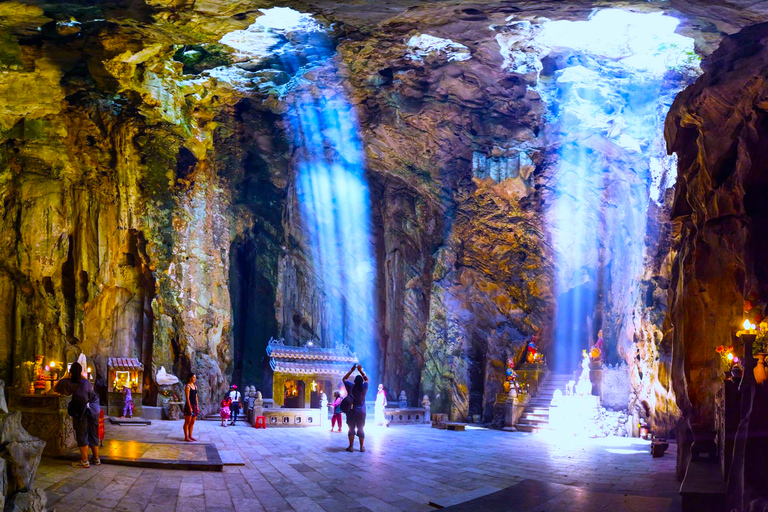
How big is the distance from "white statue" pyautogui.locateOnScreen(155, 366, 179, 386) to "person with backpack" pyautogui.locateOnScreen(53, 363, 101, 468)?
57.1ft

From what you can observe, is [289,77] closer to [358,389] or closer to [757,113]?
[358,389]

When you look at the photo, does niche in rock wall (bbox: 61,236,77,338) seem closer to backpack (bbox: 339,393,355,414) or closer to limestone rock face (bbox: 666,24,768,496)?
backpack (bbox: 339,393,355,414)

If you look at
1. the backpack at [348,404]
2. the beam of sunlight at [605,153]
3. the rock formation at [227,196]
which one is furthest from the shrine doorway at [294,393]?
the backpack at [348,404]

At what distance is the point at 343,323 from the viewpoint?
37.7 m

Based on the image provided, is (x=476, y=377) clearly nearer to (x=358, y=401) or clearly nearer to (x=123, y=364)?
(x=123, y=364)

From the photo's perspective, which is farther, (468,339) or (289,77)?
(468,339)

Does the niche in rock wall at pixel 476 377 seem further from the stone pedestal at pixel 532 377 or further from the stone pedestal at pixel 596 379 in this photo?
the stone pedestal at pixel 596 379

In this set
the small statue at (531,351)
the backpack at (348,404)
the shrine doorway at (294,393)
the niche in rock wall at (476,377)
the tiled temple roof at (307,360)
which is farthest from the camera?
the shrine doorway at (294,393)

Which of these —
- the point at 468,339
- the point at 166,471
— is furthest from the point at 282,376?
the point at 166,471

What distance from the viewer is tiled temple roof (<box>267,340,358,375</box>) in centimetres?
3014

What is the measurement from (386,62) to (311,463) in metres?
17.0

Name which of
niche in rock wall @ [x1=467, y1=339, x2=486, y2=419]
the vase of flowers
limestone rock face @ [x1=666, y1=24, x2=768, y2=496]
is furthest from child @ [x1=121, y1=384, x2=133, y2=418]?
the vase of flowers

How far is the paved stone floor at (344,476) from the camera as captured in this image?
8141 mm

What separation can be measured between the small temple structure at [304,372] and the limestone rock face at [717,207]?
20015 mm
